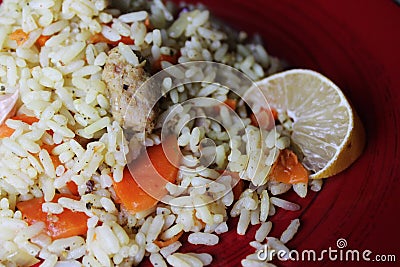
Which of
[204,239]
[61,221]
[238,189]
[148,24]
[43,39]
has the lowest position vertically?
[61,221]

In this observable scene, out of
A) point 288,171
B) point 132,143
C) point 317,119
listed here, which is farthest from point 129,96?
point 317,119

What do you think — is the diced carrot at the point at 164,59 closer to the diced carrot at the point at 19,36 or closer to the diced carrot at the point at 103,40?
the diced carrot at the point at 103,40

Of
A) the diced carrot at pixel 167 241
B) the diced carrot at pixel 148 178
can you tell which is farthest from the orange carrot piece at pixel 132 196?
the diced carrot at pixel 167 241

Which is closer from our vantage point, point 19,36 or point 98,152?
point 98,152

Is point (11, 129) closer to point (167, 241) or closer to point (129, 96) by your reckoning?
point (129, 96)

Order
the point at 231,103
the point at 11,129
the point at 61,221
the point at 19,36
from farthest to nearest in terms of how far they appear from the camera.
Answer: the point at 231,103
the point at 19,36
the point at 11,129
the point at 61,221
